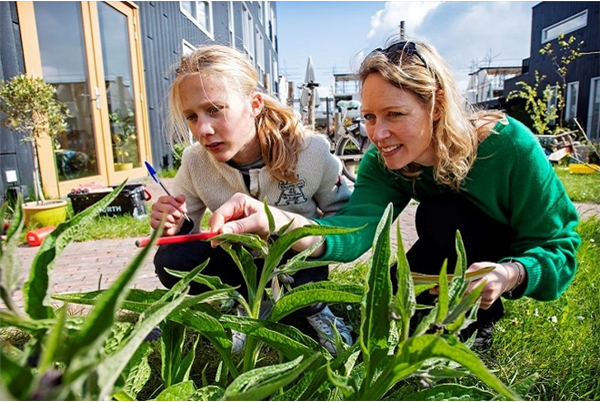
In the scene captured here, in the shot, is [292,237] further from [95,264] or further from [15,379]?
[95,264]

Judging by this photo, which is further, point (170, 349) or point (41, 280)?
point (170, 349)

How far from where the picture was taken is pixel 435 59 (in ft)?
4.87

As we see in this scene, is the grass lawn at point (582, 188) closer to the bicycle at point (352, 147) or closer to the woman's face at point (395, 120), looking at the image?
the bicycle at point (352, 147)

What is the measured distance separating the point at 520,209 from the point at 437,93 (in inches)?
18.4

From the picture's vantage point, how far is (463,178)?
156 cm

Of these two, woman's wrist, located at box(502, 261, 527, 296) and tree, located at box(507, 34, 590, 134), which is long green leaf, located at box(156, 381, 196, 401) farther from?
tree, located at box(507, 34, 590, 134)

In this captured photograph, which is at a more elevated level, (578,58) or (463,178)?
(578,58)

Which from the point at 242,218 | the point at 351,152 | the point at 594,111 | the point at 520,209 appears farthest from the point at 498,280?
the point at 594,111

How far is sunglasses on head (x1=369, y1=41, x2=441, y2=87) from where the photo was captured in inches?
56.6

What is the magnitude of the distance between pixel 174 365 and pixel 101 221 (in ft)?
13.5

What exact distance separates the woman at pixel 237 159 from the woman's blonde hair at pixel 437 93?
467mm

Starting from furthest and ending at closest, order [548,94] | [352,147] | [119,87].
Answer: [352,147], [548,94], [119,87]

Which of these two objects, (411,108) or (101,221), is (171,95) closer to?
(411,108)

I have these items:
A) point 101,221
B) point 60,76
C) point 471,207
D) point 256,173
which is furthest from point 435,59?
point 60,76
